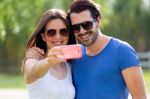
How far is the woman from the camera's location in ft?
13.6

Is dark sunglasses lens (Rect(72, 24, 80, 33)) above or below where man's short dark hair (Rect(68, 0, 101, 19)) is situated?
below

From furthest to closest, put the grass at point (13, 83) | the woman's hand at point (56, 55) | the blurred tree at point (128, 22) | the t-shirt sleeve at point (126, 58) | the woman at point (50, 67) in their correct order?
the blurred tree at point (128, 22) < the grass at point (13, 83) < the woman at point (50, 67) < the t-shirt sleeve at point (126, 58) < the woman's hand at point (56, 55)

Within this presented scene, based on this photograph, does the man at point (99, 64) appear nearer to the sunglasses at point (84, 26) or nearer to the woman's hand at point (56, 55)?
the sunglasses at point (84, 26)

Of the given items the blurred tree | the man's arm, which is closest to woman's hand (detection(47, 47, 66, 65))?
the man's arm

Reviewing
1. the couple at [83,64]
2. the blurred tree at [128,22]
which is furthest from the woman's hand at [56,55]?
the blurred tree at [128,22]

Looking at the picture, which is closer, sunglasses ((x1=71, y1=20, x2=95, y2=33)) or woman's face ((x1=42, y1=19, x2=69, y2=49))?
sunglasses ((x1=71, y1=20, x2=95, y2=33))

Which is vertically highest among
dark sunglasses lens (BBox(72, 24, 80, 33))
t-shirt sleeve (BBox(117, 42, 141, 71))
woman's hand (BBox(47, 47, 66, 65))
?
dark sunglasses lens (BBox(72, 24, 80, 33))

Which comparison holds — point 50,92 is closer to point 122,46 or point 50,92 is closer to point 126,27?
point 122,46

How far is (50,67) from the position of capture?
13.7 feet

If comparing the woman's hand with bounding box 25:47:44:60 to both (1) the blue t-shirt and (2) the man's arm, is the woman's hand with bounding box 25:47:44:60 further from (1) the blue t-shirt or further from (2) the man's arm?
(2) the man's arm

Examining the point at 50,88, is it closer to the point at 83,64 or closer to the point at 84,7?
the point at 83,64

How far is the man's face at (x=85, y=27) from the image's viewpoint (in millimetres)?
4227

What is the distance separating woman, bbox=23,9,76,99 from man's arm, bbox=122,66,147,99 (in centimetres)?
49

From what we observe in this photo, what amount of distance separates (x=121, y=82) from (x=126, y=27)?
82.1ft
